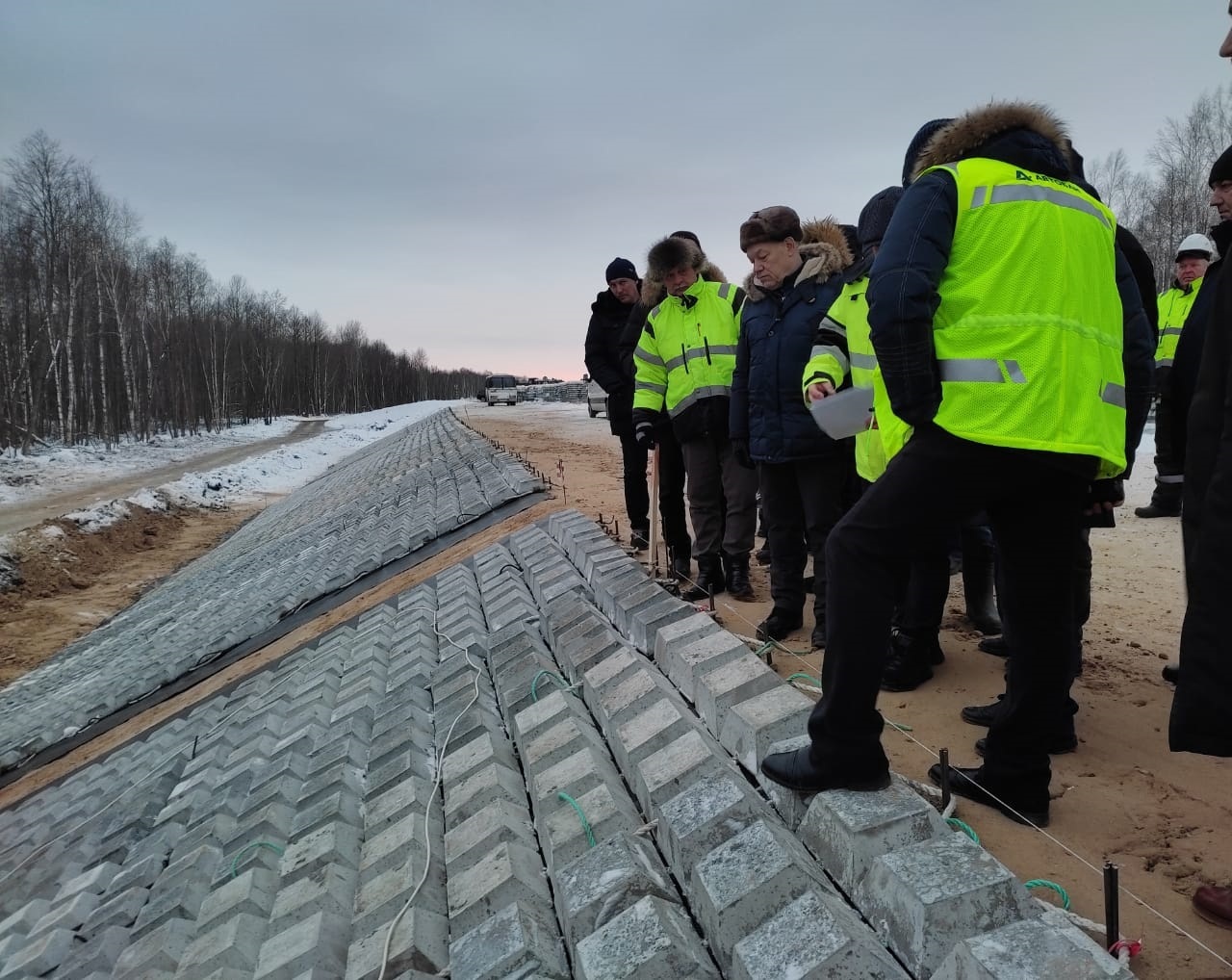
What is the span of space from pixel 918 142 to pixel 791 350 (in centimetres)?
138

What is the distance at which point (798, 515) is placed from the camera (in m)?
3.83

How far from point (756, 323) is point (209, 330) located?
50086mm

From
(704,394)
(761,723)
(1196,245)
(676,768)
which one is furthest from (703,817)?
(1196,245)

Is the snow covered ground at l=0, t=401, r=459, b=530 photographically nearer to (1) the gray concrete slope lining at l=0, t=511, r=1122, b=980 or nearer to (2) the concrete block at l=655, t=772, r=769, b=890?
(1) the gray concrete slope lining at l=0, t=511, r=1122, b=980

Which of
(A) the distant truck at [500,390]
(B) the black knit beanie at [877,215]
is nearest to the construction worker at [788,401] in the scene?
(B) the black knit beanie at [877,215]

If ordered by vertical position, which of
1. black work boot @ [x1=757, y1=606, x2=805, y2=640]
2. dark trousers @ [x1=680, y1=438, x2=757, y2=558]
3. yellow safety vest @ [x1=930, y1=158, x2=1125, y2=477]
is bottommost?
black work boot @ [x1=757, y1=606, x2=805, y2=640]

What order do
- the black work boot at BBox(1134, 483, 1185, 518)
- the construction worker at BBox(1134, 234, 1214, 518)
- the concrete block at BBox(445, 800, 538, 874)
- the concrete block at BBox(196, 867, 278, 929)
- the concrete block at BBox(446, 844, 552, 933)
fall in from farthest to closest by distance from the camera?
the black work boot at BBox(1134, 483, 1185, 518)
the construction worker at BBox(1134, 234, 1214, 518)
the concrete block at BBox(196, 867, 278, 929)
the concrete block at BBox(445, 800, 538, 874)
the concrete block at BBox(446, 844, 552, 933)

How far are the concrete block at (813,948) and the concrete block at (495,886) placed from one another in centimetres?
68

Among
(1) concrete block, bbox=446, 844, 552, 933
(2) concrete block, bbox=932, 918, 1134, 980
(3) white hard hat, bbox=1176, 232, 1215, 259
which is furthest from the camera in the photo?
(3) white hard hat, bbox=1176, 232, 1215, 259

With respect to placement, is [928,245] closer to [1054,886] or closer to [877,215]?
[877,215]

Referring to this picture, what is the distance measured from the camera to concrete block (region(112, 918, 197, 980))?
7.74ft

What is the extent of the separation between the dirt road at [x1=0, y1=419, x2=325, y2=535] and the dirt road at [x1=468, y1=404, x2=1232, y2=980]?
15.2 m

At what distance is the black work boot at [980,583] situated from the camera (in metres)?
3.74

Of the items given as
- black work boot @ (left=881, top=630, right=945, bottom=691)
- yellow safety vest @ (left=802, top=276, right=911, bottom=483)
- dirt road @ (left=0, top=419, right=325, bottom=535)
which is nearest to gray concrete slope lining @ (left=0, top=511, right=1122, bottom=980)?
black work boot @ (left=881, top=630, right=945, bottom=691)
